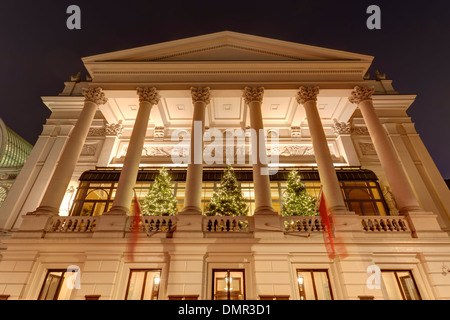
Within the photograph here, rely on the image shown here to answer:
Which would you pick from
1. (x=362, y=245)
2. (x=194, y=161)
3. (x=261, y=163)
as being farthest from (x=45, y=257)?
(x=362, y=245)

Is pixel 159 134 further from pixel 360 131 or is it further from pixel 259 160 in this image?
pixel 360 131

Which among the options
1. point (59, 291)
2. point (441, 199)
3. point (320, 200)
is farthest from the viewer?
point (441, 199)

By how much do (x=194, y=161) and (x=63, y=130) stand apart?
16.6m

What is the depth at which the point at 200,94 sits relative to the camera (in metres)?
21.6

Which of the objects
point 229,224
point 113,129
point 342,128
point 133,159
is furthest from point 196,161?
point 342,128

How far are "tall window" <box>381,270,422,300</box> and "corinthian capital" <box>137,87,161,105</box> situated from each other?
1920 cm

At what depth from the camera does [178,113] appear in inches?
1072

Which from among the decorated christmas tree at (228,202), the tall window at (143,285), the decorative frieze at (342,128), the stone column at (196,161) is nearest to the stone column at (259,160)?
the decorated christmas tree at (228,202)

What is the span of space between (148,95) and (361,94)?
17008mm

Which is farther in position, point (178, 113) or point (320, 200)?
point (178, 113)

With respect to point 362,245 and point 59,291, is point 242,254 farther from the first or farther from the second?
point 59,291

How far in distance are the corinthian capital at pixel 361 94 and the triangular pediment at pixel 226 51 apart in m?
2.90

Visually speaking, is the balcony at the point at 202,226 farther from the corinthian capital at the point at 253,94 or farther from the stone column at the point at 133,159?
the corinthian capital at the point at 253,94

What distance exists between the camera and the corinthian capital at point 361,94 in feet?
70.3
